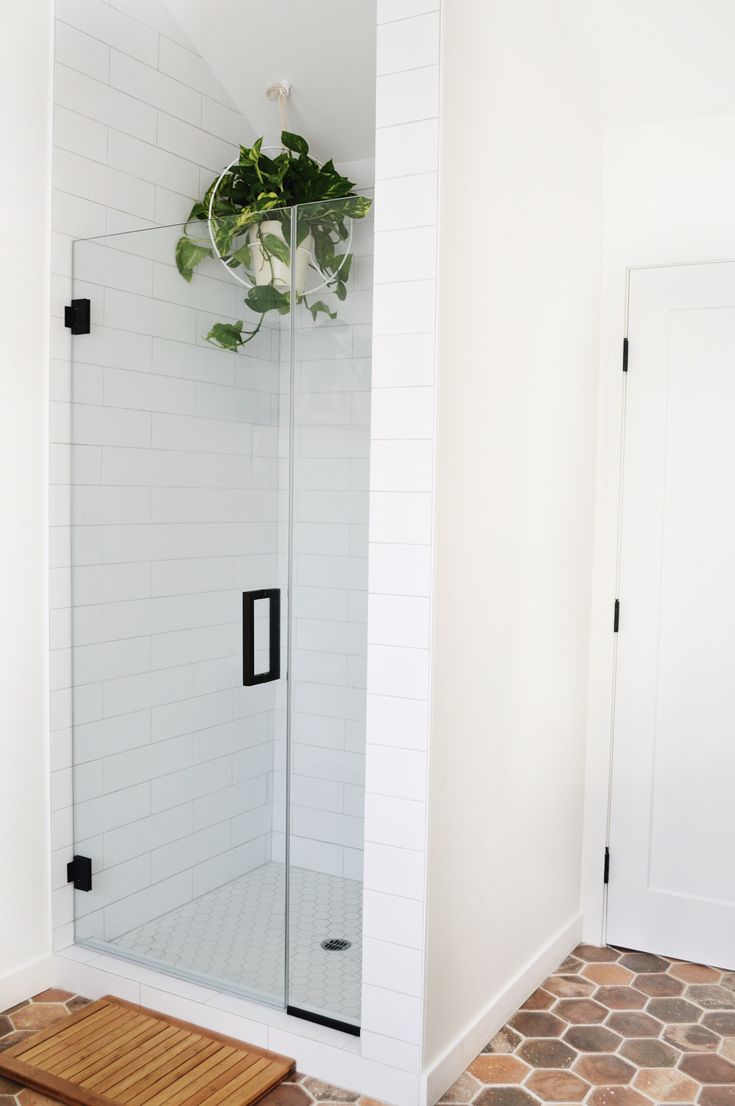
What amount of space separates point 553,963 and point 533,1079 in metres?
0.56

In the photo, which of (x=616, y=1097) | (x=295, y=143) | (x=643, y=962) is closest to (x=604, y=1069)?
(x=616, y=1097)

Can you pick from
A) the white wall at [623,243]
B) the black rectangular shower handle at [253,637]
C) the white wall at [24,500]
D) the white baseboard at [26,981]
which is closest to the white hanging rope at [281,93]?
the white wall at [24,500]

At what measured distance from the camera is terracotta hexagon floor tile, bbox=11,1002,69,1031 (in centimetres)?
227

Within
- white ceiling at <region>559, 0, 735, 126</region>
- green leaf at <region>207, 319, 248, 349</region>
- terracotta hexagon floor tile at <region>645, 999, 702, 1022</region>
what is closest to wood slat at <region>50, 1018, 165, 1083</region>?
terracotta hexagon floor tile at <region>645, 999, 702, 1022</region>

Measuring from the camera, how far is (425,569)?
188 cm

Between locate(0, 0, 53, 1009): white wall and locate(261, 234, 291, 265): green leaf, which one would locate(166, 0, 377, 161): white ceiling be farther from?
locate(261, 234, 291, 265): green leaf

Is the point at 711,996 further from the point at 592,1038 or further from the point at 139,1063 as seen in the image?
the point at 139,1063

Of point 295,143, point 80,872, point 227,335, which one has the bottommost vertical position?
point 80,872

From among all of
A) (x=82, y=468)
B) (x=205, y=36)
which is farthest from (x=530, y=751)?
(x=205, y=36)

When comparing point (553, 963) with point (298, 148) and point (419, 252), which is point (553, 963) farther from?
point (298, 148)

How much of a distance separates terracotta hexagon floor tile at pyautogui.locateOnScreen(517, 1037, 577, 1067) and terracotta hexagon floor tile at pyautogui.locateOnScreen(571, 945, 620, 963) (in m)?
0.50

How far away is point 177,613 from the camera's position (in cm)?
241

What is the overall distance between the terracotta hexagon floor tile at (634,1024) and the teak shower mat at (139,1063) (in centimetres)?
83

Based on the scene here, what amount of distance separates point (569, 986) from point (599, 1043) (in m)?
0.29
